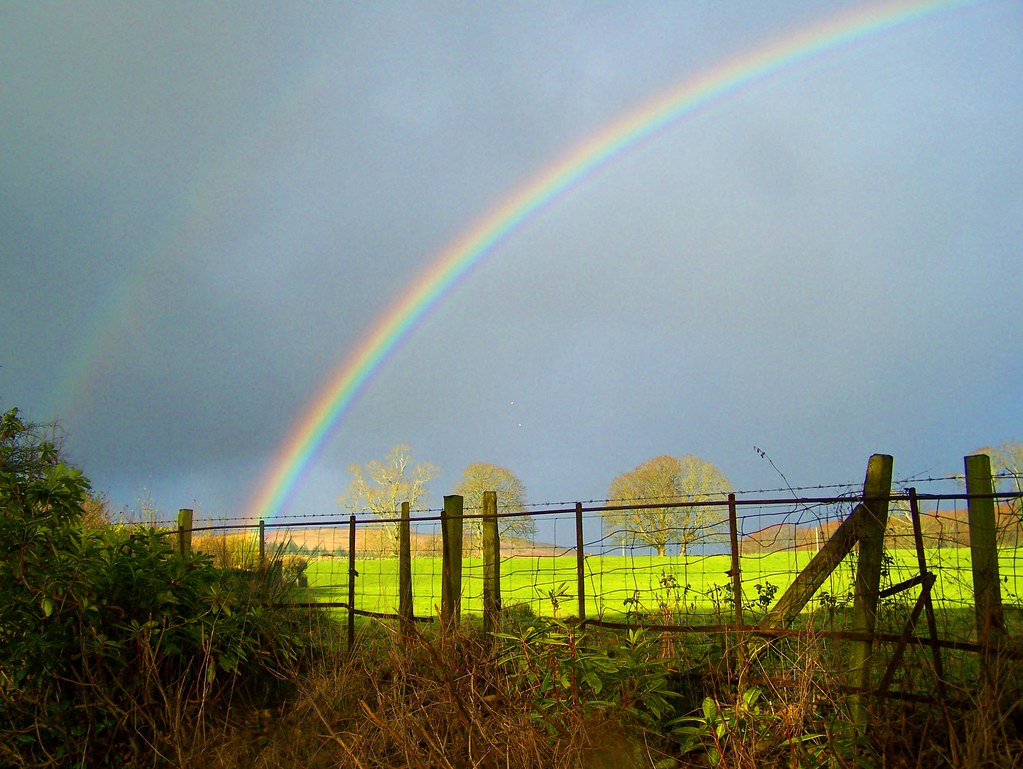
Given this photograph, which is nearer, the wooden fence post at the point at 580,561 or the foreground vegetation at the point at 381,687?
the foreground vegetation at the point at 381,687

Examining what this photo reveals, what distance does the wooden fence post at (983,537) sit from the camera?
463 centimetres

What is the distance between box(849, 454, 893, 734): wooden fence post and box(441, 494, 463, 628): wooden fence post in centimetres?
350

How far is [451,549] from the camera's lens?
7.65 m

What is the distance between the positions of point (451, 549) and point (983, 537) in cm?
450

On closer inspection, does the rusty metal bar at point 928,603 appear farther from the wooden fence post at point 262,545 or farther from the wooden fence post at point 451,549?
the wooden fence post at point 262,545

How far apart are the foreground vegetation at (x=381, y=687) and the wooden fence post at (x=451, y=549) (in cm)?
120

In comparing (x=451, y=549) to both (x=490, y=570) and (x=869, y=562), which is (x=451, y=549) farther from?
(x=869, y=562)

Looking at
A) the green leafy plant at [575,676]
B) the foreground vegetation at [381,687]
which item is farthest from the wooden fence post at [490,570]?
the green leafy plant at [575,676]

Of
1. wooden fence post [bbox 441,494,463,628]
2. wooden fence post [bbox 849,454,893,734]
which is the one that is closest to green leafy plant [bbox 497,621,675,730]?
wooden fence post [bbox 849,454,893,734]

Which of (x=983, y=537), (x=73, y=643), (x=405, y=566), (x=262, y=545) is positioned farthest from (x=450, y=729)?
(x=262, y=545)

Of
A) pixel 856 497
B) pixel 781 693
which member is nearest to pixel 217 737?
pixel 781 693

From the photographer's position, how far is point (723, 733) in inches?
152

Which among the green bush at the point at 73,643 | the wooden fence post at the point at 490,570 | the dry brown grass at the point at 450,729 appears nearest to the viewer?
the dry brown grass at the point at 450,729

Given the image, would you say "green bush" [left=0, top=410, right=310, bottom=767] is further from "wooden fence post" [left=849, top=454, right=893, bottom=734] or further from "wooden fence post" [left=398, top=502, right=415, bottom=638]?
"wooden fence post" [left=849, top=454, right=893, bottom=734]
